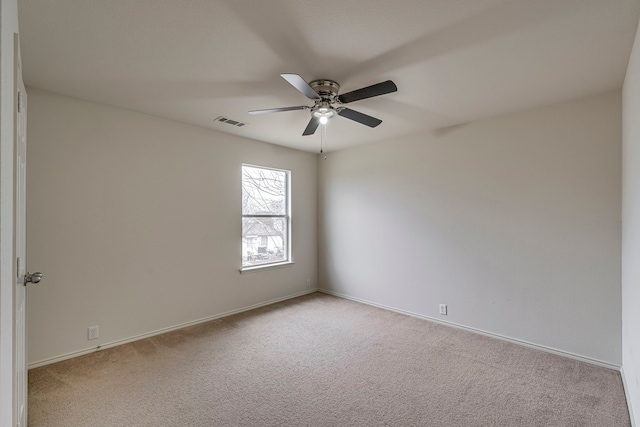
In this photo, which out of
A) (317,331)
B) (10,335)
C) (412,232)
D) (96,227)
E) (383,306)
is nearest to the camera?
(10,335)

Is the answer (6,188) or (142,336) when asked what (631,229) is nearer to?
(6,188)

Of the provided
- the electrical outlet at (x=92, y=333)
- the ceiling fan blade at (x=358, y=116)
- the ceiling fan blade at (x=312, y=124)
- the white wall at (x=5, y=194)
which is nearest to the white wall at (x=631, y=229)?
the ceiling fan blade at (x=358, y=116)

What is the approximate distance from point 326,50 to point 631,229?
2436mm

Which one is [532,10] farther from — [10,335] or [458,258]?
[10,335]

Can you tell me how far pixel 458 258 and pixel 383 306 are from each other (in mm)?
1292

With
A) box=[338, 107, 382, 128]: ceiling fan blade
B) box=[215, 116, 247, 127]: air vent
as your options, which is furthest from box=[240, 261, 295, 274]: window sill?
box=[338, 107, 382, 128]: ceiling fan blade

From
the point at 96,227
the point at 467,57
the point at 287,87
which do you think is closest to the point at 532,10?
the point at 467,57

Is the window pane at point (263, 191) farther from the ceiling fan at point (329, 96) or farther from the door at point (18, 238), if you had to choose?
the door at point (18, 238)

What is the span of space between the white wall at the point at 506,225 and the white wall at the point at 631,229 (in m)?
0.21

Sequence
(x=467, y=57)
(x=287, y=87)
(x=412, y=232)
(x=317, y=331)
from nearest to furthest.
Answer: (x=467, y=57) < (x=287, y=87) < (x=317, y=331) < (x=412, y=232)

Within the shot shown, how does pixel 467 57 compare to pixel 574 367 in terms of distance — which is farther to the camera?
pixel 574 367

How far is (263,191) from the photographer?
4.61 metres

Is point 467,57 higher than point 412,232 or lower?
higher

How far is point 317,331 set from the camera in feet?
11.5
